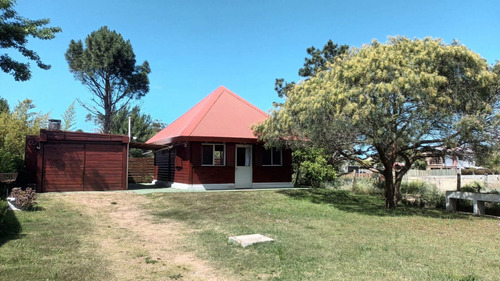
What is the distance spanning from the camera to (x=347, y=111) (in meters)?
9.40

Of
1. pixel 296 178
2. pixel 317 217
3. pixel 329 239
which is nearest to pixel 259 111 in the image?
pixel 296 178

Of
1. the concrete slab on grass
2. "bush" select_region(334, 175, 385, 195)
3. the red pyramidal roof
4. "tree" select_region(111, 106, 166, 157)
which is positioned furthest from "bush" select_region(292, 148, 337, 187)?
"tree" select_region(111, 106, 166, 157)

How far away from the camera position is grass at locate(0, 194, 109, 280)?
4.51 m

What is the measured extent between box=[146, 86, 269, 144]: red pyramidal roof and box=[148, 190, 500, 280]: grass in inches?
140

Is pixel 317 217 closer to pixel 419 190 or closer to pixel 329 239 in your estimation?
pixel 329 239

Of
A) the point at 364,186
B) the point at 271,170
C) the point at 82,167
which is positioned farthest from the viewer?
the point at 364,186

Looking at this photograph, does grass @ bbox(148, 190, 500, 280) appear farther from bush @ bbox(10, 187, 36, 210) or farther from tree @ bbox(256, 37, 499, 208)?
bush @ bbox(10, 187, 36, 210)

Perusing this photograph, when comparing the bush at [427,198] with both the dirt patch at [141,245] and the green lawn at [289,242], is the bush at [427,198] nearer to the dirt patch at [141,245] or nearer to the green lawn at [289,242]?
the green lawn at [289,242]

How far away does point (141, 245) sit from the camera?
250 inches

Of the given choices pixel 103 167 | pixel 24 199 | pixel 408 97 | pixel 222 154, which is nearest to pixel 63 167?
pixel 103 167

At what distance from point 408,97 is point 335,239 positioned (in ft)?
16.3

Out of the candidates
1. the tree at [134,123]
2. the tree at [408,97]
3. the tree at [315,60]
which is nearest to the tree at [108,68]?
the tree at [134,123]

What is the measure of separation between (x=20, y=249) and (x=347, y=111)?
7905mm

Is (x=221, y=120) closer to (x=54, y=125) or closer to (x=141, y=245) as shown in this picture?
(x=54, y=125)
